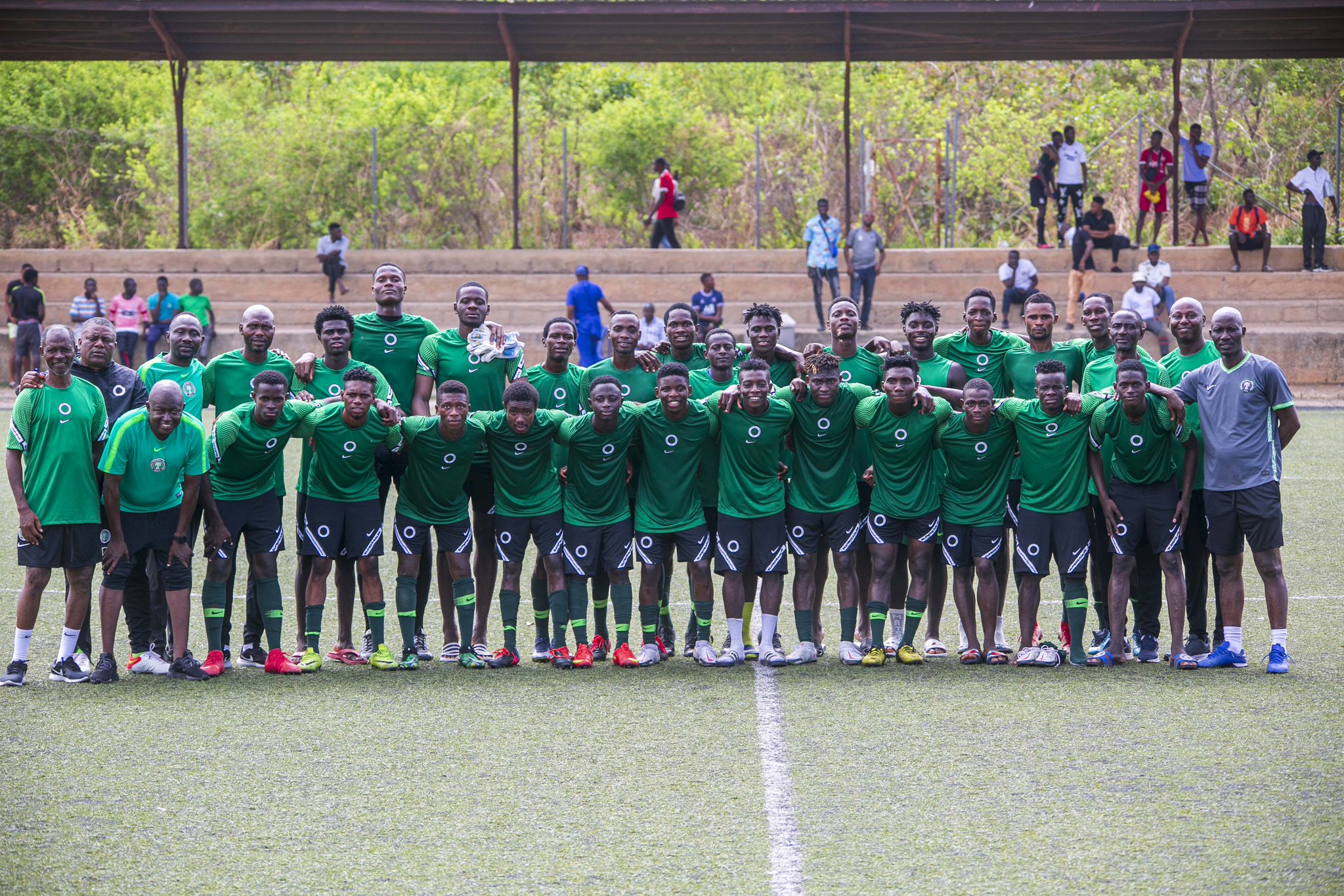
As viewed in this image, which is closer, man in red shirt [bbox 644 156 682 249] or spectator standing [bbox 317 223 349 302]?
spectator standing [bbox 317 223 349 302]

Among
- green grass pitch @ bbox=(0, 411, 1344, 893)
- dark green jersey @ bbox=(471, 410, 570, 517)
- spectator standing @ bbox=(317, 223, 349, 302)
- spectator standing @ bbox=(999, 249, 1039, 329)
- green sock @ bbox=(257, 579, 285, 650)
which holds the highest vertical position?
spectator standing @ bbox=(317, 223, 349, 302)

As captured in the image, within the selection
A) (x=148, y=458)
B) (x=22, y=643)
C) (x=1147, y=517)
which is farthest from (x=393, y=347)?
(x=1147, y=517)

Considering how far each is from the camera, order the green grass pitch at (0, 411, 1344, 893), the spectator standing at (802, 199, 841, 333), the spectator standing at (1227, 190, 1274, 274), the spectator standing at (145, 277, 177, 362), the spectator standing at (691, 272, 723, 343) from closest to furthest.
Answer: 1. the green grass pitch at (0, 411, 1344, 893)
2. the spectator standing at (691, 272, 723, 343)
3. the spectator standing at (145, 277, 177, 362)
4. the spectator standing at (802, 199, 841, 333)
5. the spectator standing at (1227, 190, 1274, 274)

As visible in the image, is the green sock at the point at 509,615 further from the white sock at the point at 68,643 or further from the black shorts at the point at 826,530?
the white sock at the point at 68,643

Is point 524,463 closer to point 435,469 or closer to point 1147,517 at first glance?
point 435,469

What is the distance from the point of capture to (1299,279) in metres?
26.8

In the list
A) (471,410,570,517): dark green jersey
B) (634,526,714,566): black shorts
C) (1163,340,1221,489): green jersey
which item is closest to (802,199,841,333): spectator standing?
(1163,340,1221,489): green jersey

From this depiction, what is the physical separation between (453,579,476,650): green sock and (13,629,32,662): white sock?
244cm

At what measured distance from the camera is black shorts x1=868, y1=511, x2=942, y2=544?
29.5 feet

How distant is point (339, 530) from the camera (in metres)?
8.79

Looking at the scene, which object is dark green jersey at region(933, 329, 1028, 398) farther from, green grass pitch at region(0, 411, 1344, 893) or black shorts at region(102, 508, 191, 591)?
black shorts at region(102, 508, 191, 591)

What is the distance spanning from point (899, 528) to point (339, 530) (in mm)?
3369

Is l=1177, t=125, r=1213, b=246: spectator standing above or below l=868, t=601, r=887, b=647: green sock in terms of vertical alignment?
above

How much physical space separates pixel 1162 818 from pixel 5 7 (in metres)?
24.9
